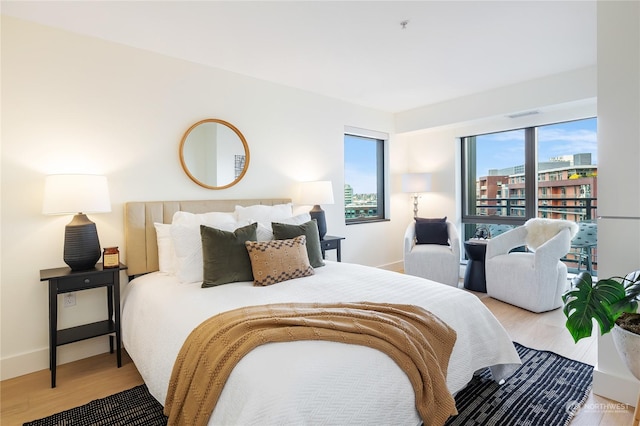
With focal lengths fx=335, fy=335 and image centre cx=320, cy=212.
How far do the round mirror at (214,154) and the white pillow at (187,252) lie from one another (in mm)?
787

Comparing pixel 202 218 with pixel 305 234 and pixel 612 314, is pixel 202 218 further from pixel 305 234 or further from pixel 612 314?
pixel 612 314

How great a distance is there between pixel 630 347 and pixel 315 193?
2845 mm

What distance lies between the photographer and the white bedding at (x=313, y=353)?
1179 mm

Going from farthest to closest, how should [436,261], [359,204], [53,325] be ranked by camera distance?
[359,204] < [436,261] < [53,325]

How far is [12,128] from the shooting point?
2.37m

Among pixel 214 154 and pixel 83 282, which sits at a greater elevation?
pixel 214 154

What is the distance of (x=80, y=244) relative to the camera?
2395 mm

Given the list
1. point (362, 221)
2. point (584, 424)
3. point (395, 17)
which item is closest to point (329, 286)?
point (584, 424)

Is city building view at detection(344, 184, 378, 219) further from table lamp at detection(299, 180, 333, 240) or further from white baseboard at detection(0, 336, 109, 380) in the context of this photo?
white baseboard at detection(0, 336, 109, 380)

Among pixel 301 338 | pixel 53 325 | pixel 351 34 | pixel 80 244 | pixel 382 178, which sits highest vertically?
pixel 351 34

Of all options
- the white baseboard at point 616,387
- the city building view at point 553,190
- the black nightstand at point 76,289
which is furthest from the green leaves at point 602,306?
the city building view at point 553,190

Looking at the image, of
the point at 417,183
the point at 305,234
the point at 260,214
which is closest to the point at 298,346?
the point at 305,234

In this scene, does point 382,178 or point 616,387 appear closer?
point 616,387

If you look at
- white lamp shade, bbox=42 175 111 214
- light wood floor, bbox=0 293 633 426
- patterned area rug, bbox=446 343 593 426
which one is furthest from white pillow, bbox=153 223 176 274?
patterned area rug, bbox=446 343 593 426
